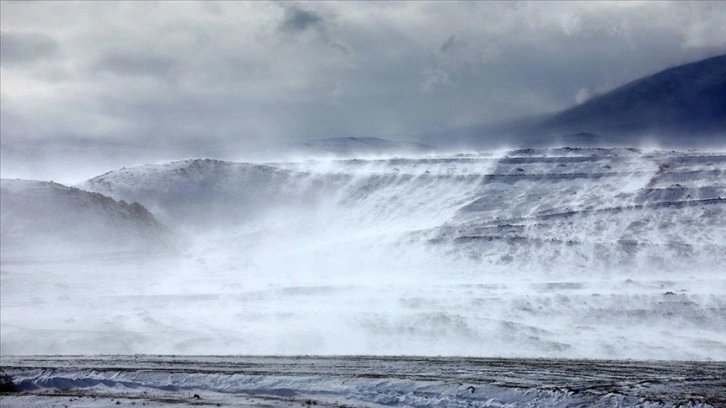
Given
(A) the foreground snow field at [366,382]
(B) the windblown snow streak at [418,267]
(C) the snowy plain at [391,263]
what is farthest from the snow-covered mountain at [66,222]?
(A) the foreground snow field at [366,382]

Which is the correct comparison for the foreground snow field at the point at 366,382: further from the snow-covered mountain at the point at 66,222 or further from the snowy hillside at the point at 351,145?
the snowy hillside at the point at 351,145

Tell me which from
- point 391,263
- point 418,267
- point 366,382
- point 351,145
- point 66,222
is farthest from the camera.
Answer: point 351,145

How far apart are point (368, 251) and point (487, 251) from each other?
17.0 ft

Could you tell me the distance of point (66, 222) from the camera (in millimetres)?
36469

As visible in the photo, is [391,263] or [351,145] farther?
[351,145]

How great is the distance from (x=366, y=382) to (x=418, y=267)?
53.7 feet

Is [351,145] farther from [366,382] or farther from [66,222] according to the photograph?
[366,382]

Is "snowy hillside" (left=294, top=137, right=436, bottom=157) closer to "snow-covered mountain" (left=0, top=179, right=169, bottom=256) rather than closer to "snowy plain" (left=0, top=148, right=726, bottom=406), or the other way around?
"snowy plain" (left=0, top=148, right=726, bottom=406)

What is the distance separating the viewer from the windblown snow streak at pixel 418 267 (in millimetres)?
21609

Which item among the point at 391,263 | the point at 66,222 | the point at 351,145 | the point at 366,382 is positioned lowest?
the point at 366,382

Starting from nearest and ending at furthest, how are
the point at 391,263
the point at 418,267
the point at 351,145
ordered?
the point at 418,267 < the point at 391,263 < the point at 351,145

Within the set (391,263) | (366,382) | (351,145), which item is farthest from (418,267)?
(351,145)

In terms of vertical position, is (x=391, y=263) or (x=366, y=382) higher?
(x=391, y=263)

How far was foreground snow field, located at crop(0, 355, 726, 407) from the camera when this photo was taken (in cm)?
1220
